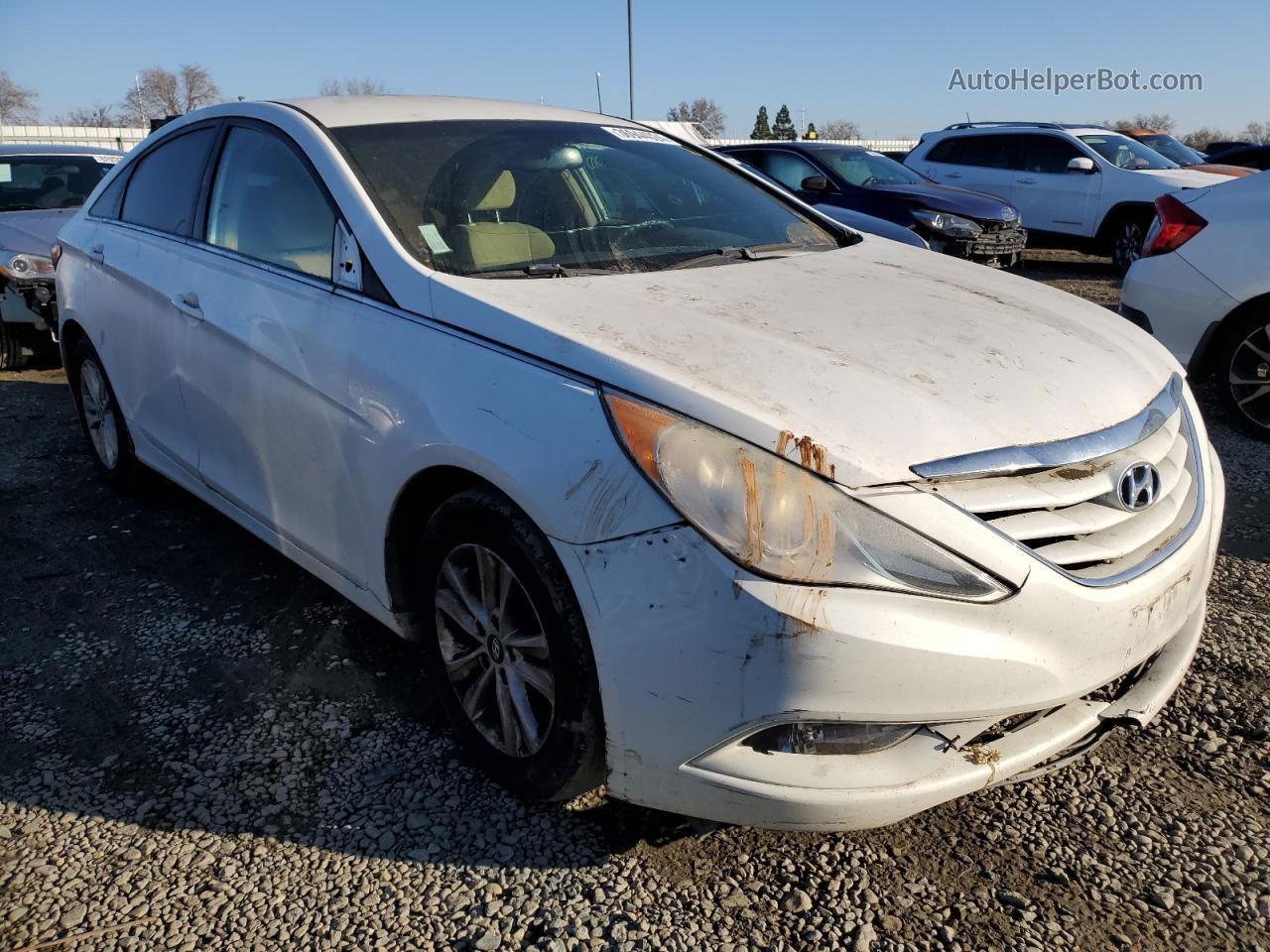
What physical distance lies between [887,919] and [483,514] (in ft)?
3.86

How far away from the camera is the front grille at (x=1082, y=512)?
196cm

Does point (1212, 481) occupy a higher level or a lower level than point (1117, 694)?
higher

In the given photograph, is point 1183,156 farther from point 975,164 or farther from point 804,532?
point 804,532

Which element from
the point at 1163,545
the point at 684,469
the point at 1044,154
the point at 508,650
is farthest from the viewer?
the point at 1044,154

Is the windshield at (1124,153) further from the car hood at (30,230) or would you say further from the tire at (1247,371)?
the car hood at (30,230)

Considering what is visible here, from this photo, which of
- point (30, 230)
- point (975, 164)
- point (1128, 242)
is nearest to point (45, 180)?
point (30, 230)

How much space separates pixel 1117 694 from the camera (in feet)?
7.34

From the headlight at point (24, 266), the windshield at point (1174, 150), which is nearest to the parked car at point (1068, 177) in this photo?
the windshield at point (1174, 150)

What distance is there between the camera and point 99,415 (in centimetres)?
459

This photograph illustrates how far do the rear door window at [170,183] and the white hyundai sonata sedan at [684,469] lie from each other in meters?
0.37

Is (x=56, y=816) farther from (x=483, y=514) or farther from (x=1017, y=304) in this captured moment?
(x=1017, y=304)

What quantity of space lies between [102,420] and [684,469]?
3586 mm

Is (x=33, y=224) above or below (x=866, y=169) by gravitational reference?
above

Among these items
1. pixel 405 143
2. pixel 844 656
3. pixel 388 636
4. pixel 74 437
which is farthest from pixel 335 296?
pixel 74 437
